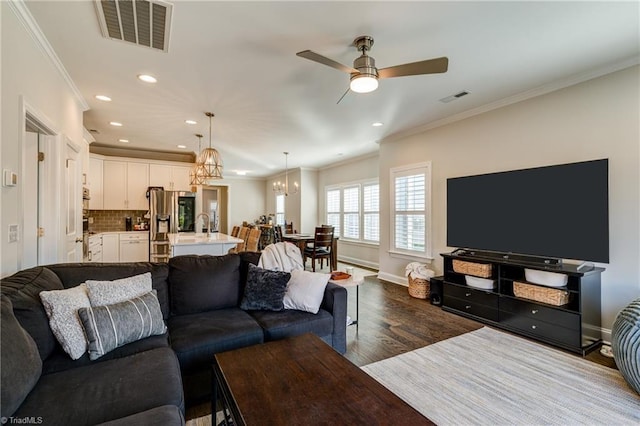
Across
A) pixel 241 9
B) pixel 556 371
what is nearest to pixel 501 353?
pixel 556 371

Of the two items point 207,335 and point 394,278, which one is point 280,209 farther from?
point 207,335

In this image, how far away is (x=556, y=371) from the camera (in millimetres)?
2391

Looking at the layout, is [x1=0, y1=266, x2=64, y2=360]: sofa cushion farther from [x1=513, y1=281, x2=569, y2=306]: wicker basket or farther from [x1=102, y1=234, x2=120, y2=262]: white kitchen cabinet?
[x1=102, y1=234, x2=120, y2=262]: white kitchen cabinet

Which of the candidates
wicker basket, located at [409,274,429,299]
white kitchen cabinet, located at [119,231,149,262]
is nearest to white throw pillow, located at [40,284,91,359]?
wicker basket, located at [409,274,429,299]

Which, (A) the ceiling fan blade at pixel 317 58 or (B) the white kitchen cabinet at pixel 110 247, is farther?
(B) the white kitchen cabinet at pixel 110 247

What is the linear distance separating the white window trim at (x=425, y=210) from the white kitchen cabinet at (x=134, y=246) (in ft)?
17.0

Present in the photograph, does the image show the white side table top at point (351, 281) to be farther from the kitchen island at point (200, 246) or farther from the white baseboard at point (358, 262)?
the white baseboard at point (358, 262)

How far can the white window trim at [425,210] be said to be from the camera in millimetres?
4609

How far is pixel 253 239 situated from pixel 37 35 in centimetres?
341

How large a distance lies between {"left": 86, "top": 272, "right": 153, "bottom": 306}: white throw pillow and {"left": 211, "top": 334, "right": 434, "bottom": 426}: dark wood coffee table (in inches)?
32.2

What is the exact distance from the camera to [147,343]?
184cm

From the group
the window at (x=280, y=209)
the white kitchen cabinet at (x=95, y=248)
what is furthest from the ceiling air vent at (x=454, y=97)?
the window at (x=280, y=209)

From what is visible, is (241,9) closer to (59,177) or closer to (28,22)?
(28,22)

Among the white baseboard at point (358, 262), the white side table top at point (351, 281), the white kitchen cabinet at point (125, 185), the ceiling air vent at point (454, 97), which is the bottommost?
the white baseboard at point (358, 262)
